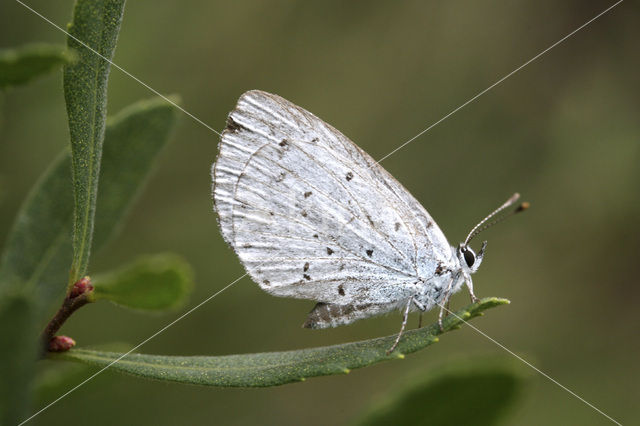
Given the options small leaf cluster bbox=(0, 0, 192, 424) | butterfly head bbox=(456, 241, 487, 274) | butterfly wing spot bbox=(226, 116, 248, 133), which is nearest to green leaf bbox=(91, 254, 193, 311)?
small leaf cluster bbox=(0, 0, 192, 424)

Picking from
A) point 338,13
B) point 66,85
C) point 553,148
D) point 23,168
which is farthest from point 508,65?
point 66,85

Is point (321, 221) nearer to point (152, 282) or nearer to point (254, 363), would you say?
point (254, 363)

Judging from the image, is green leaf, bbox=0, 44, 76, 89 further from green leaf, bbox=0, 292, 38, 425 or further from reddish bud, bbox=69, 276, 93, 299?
reddish bud, bbox=69, 276, 93, 299

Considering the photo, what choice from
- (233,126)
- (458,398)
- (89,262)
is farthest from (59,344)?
(233,126)

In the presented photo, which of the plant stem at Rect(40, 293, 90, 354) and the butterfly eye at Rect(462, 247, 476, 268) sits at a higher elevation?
the plant stem at Rect(40, 293, 90, 354)

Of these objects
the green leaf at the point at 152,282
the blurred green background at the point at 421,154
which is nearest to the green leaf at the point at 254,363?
the green leaf at the point at 152,282

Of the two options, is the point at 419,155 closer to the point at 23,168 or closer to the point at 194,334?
the point at 194,334

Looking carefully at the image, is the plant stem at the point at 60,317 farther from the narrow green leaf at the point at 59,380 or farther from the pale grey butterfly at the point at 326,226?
the pale grey butterfly at the point at 326,226
